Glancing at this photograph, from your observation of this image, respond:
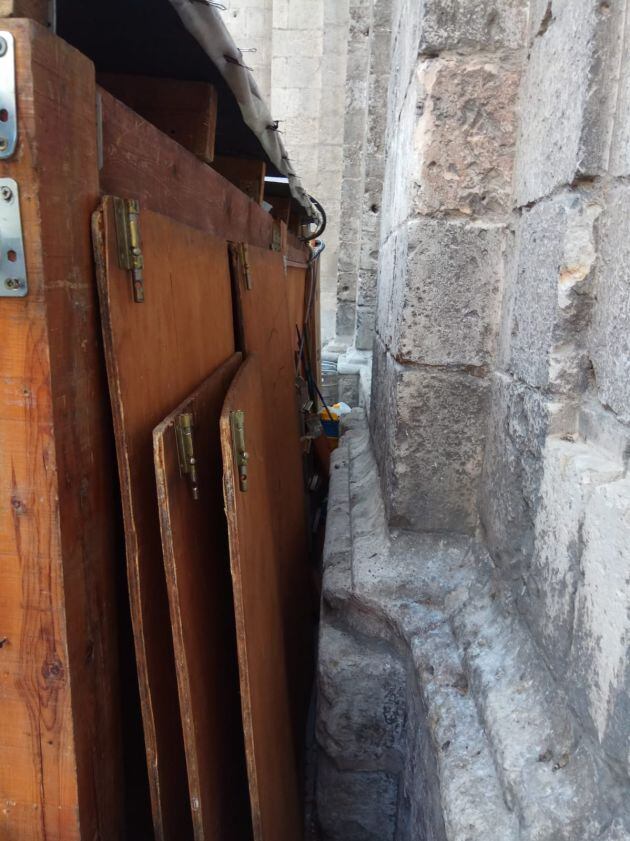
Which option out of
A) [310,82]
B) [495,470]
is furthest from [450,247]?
[310,82]

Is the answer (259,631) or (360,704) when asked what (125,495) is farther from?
(360,704)

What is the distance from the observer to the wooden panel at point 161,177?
45.1 inches

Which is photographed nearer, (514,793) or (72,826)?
(72,826)

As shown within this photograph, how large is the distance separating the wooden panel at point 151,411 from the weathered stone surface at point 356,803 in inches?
27.9

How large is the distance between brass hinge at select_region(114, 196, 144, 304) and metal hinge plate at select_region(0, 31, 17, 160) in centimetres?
23

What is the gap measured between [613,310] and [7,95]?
1033mm

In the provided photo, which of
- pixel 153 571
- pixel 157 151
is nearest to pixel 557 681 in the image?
pixel 153 571

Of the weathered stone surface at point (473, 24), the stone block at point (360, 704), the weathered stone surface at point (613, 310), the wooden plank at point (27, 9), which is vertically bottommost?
the stone block at point (360, 704)

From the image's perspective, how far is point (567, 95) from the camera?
131 centimetres

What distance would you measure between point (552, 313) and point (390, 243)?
4.32 feet

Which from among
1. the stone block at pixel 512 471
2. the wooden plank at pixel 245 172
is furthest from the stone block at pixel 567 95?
the wooden plank at pixel 245 172

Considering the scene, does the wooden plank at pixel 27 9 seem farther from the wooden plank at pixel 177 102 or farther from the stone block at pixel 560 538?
the stone block at pixel 560 538

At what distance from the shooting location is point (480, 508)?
1900mm

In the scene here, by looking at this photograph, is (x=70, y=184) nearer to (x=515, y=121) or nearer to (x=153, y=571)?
(x=153, y=571)
